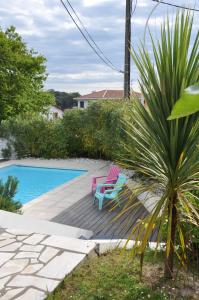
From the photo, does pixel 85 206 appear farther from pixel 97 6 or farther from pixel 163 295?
pixel 97 6

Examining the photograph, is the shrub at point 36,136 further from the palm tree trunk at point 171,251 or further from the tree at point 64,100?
the tree at point 64,100

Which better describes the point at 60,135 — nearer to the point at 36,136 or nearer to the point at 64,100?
the point at 36,136

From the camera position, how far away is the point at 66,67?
1573 centimetres

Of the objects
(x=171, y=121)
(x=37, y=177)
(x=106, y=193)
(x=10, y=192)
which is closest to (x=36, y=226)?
(x=10, y=192)

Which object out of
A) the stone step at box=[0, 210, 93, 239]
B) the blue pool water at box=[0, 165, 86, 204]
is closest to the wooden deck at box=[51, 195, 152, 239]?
the stone step at box=[0, 210, 93, 239]

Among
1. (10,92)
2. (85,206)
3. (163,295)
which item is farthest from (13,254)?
(10,92)

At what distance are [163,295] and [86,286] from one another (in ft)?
2.36

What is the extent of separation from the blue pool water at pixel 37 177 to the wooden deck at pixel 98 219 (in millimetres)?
3279

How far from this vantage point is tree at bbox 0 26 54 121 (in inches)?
736

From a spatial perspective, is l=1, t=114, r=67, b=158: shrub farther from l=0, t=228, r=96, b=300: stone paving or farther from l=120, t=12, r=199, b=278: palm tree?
l=120, t=12, r=199, b=278: palm tree

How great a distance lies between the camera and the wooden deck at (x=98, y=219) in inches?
229

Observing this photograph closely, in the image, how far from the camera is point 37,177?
12078 mm

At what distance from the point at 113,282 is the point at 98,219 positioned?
364cm

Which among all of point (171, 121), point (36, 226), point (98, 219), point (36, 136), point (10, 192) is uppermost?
point (171, 121)
